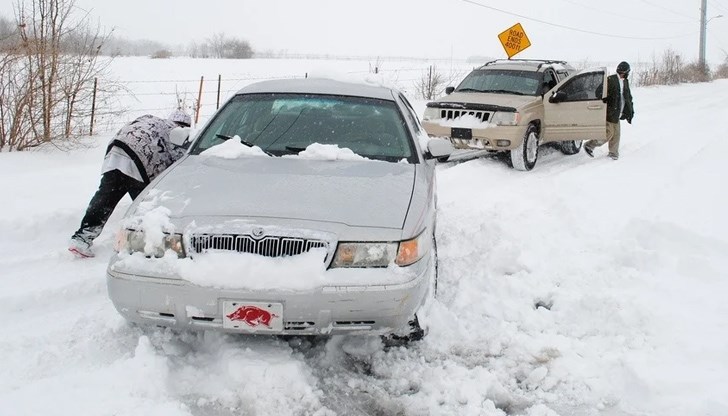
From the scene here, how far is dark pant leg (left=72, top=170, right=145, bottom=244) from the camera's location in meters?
4.94

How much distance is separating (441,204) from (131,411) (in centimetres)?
450

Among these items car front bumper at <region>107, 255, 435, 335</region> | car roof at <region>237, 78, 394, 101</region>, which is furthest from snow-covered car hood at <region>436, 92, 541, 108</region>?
car front bumper at <region>107, 255, 435, 335</region>

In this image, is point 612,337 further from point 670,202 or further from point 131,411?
point 670,202

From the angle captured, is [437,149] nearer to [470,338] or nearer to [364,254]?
[470,338]

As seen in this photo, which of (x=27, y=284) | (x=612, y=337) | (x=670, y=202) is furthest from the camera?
(x=670, y=202)

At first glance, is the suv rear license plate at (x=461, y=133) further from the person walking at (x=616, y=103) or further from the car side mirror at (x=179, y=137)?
the car side mirror at (x=179, y=137)

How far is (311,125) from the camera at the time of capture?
4.52m

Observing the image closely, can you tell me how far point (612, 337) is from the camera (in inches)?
148

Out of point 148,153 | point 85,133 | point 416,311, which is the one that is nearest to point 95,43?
point 85,133

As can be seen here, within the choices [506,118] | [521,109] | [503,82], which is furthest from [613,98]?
[506,118]

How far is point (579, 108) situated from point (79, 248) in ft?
25.2

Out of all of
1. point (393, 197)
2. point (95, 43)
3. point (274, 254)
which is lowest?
point (274, 254)

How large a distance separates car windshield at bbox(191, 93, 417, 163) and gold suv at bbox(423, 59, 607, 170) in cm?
439

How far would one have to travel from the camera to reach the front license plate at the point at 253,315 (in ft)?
9.69
